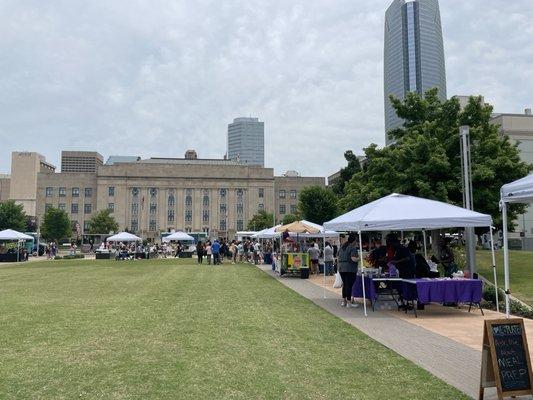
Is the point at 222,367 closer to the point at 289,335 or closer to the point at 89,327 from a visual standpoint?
the point at 289,335

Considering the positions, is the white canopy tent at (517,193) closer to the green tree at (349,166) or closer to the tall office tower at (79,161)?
the green tree at (349,166)

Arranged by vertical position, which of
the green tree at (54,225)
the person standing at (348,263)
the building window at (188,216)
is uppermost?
the building window at (188,216)

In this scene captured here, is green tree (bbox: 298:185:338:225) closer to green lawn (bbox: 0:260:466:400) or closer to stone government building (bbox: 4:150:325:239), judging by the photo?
green lawn (bbox: 0:260:466:400)

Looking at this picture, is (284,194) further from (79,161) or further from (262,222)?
(79,161)

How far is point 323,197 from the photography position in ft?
182

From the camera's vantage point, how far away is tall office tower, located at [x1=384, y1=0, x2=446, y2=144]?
91938 mm

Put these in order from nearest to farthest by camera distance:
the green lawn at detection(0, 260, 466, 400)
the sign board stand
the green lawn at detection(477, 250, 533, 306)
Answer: the sign board stand < the green lawn at detection(0, 260, 466, 400) < the green lawn at detection(477, 250, 533, 306)

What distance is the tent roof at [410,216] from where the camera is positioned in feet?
37.1

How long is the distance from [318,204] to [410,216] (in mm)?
44116

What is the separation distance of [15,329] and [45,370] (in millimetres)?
3397

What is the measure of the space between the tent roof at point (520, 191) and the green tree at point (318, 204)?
4796cm

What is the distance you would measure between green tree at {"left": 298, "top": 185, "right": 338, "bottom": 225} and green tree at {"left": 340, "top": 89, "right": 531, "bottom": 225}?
28620mm

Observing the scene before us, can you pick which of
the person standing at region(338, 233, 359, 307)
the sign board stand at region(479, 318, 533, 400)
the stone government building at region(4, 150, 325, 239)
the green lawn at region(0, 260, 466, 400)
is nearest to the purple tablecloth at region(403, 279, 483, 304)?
the person standing at region(338, 233, 359, 307)

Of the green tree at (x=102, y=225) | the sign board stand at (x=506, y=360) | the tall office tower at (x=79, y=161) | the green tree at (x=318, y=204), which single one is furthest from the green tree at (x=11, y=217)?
the tall office tower at (x=79, y=161)
